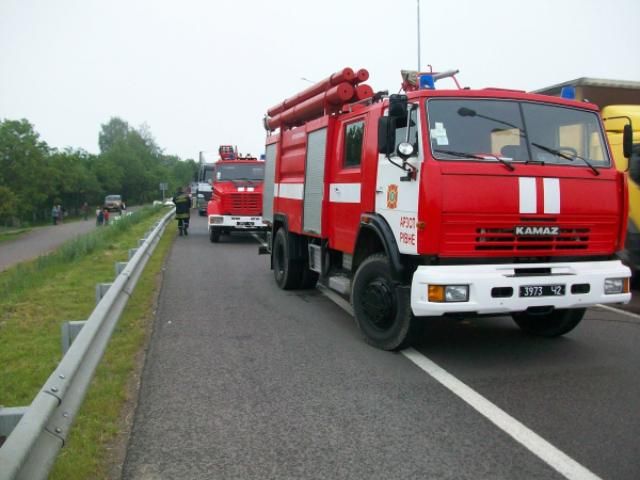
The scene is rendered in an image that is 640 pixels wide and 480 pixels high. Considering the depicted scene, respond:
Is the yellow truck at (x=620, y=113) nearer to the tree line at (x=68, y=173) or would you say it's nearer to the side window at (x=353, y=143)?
the side window at (x=353, y=143)

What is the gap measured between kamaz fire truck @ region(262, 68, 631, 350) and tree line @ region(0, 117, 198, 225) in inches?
1336

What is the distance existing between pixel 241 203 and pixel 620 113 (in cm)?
1099

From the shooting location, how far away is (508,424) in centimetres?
411

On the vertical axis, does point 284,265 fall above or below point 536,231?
below

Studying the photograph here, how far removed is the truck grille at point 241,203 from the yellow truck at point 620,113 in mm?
9804

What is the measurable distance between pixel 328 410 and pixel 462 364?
1.65 m

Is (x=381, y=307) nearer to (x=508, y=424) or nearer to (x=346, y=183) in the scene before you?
(x=346, y=183)

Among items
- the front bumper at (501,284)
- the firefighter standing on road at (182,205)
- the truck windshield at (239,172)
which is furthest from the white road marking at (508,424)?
the firefighter standing on road at (182,205)

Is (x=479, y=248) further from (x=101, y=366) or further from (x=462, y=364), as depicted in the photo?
(x=101, y=366)

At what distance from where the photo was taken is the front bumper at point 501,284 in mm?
5039

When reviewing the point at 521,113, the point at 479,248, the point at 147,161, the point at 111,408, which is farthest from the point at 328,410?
the point at 147,161

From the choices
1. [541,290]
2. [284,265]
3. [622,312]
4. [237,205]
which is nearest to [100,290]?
[284,265]

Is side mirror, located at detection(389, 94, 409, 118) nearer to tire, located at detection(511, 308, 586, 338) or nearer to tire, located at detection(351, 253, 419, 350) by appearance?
tire, located at detection(351, 253, 419, 350)

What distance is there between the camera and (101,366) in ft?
17.6
